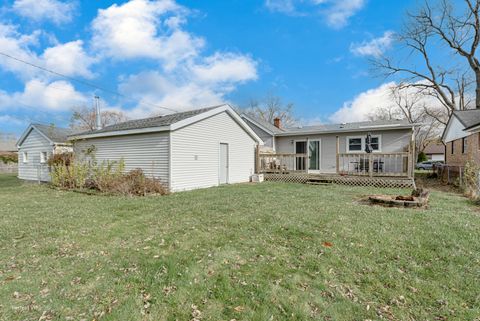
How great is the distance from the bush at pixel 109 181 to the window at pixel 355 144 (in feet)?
36.3

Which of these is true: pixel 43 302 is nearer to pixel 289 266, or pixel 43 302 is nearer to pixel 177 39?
pixel 289 266

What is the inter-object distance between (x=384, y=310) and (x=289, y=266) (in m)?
1.20

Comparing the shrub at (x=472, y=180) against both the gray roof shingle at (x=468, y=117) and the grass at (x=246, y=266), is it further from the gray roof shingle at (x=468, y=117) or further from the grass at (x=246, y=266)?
the gray roof shingle at (x=468, y=117)

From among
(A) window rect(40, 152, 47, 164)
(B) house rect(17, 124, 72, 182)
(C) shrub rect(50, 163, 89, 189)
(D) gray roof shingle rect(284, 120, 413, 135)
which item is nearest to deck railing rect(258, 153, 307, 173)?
(D) gray roof shingle rect(284, 120, 413, 135)

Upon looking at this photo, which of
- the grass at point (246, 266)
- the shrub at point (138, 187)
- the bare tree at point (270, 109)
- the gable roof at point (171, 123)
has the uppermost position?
the bare tree at point (270, 109)

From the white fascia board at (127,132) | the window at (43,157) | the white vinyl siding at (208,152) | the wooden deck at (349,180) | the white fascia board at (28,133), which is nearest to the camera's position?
the white fascia board at (127,132)

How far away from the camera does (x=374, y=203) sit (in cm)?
699

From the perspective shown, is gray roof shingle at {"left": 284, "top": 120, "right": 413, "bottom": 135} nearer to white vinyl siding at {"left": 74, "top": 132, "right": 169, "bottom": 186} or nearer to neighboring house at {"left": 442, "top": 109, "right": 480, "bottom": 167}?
neighboring house at {"left": 442, "top": 109, "right": 480, "bottom": 167}

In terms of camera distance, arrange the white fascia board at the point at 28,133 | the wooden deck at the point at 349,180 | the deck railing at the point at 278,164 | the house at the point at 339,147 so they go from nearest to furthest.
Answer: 1. the wooden deck at the point at 349,180
2. the house at the point at 339,147
3. the deck railing at the point at 278,164
4. the white fascia board at the point at 28,133

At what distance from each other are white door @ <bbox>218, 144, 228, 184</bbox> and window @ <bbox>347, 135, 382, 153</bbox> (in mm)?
7568

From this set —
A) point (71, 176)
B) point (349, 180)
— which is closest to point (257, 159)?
point (349, 180)

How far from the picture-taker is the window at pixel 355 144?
48.1ft

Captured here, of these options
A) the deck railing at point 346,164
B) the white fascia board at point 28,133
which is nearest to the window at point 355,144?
the deck railing at point 346,164

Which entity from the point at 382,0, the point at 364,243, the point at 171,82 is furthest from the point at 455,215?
the point at 171,82
